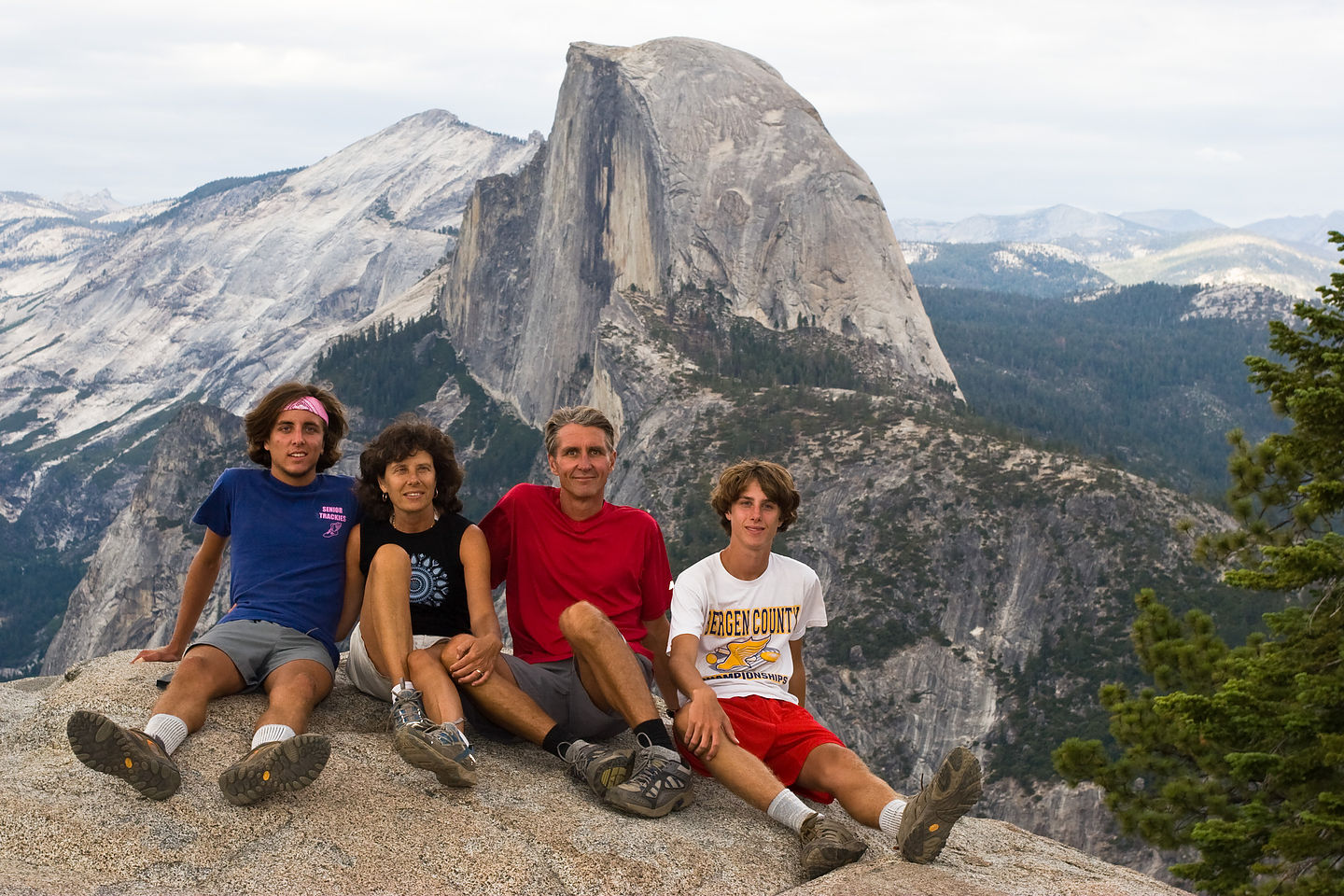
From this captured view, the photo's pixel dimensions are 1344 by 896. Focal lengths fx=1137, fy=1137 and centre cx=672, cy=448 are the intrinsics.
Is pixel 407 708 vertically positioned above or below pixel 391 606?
below

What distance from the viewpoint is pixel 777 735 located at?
9195mm

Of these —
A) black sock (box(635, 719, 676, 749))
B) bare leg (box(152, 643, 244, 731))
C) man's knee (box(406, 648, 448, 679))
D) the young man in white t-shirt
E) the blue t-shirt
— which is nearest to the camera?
the young man in white t-shirt

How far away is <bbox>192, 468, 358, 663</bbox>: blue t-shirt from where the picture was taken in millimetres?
10008

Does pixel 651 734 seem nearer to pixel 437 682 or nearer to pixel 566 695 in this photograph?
pixel 566 695

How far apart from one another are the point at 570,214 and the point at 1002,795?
3670 inches

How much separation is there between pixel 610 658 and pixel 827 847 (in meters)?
2.12

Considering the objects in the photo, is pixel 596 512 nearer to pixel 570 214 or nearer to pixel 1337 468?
pixel 1337 468

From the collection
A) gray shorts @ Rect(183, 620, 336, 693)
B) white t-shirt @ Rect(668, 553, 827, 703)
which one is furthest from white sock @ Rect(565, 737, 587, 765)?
gray shorts @ Rect(183, 620, 336, 693)

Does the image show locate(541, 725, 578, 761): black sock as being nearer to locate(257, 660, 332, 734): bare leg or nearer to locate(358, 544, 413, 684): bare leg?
locate(358, 544, 413, 684): bare leg

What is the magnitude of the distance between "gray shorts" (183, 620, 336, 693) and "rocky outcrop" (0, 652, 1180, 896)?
362 mm

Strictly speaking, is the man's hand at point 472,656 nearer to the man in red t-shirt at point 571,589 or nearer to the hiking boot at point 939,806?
the man in red t-shirt at point 571,589

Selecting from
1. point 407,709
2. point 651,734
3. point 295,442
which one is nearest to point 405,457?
point 295,442

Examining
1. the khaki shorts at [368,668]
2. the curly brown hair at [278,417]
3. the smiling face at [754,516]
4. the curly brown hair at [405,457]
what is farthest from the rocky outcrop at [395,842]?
the curly brown hair at [278,417]

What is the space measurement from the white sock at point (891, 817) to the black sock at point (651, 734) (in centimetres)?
168
